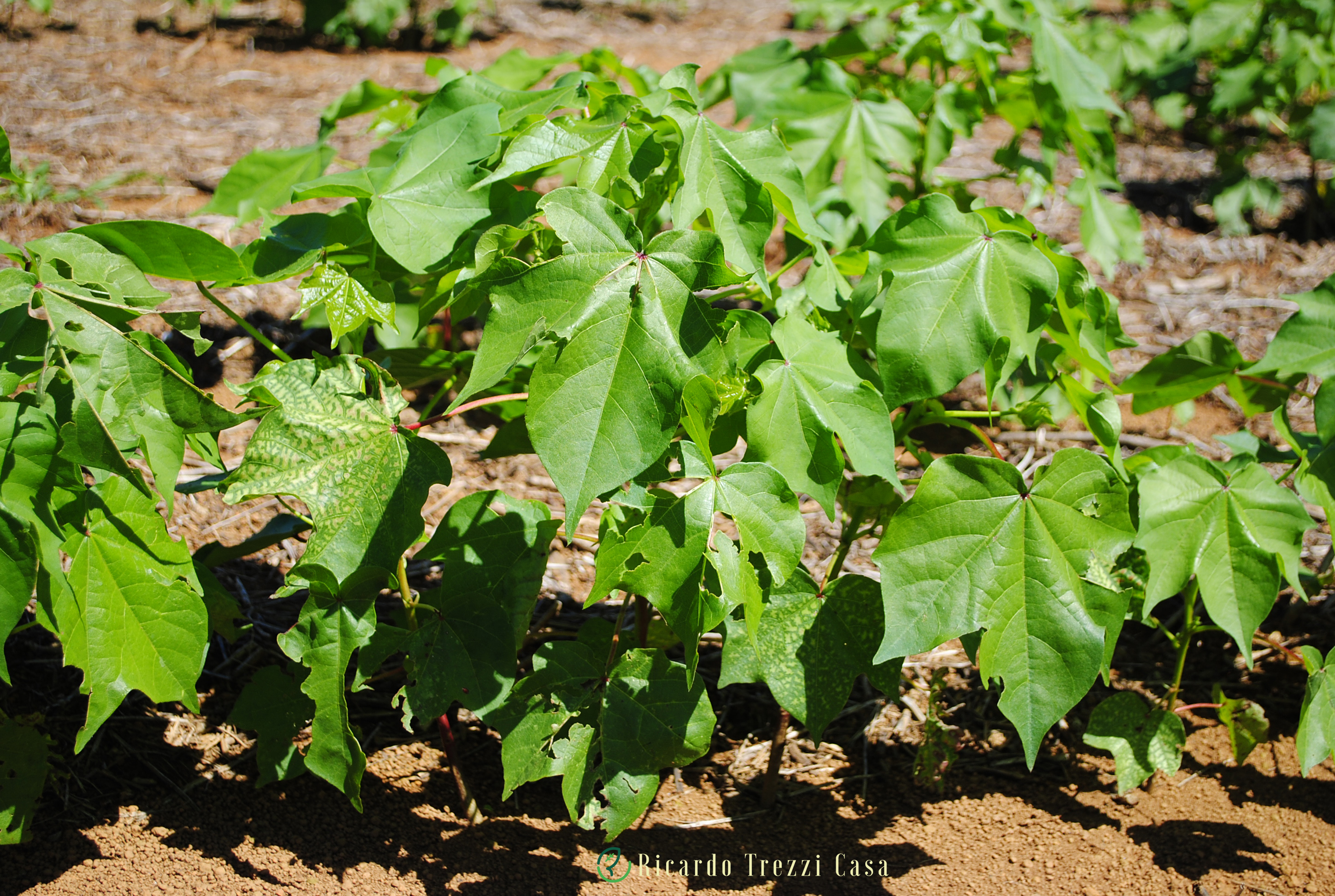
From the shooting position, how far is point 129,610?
137cm

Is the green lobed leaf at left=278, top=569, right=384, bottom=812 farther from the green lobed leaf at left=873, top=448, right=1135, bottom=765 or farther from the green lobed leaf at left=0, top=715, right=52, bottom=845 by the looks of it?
the green lobed leaf at left=873, top=448, right=1135, bottom=765

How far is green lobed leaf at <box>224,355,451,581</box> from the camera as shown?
4.25 ft

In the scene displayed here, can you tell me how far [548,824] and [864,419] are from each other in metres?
1.04

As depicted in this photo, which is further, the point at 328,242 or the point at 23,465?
the point at 328,242

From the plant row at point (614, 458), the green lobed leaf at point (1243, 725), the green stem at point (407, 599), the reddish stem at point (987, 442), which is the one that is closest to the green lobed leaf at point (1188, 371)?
the plant row at point (614, 458)

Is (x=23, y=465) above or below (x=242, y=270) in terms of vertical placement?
below

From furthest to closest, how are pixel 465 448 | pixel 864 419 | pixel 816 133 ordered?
1. pixel 465 448
2. pixel 816 133
3. pixel 864 419

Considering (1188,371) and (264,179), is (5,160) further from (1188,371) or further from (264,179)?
(1188,371)

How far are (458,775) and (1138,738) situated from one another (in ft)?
4.47

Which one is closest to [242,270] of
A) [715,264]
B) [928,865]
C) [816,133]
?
[715,264]

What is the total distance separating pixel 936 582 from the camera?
1401 mm

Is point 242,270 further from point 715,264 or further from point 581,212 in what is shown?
point 715,264

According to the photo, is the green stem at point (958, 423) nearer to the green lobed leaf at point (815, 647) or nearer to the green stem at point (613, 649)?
the green lobed leaf at point (815, 647)

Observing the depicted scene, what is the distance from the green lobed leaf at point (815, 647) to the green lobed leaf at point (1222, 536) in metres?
0.46
